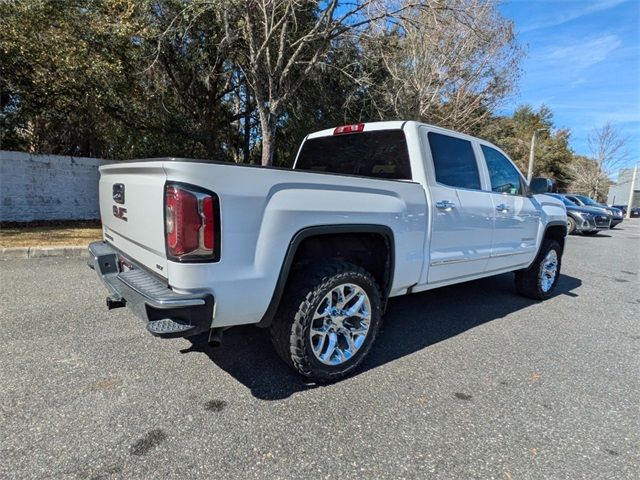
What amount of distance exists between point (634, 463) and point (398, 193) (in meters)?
2.20

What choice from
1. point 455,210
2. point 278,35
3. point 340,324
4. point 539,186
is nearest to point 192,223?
point 340,324

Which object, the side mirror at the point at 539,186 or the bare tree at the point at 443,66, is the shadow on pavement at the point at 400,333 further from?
the bare tree at the point at 443,66

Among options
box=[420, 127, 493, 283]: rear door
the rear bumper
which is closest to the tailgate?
the rear bumper

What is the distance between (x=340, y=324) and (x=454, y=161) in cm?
205

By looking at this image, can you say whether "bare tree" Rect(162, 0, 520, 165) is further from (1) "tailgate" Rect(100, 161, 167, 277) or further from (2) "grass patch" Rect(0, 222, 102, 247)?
(1) "tailgate" Rect(100, 161, 167, 277)

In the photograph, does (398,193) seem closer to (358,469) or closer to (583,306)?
(358,469)

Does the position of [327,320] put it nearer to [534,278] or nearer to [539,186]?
[539,186]

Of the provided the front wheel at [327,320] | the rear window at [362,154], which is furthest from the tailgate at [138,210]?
the rear window at [362,154]

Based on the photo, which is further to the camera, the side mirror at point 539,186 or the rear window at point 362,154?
the side mirror at point 539,186

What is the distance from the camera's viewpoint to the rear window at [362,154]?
362cm

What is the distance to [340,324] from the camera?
2.94 m

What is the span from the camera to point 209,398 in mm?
2637

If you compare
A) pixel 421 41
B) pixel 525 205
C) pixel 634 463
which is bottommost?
pixel 634 463

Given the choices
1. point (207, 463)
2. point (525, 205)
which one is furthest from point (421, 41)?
point (207, 463)
